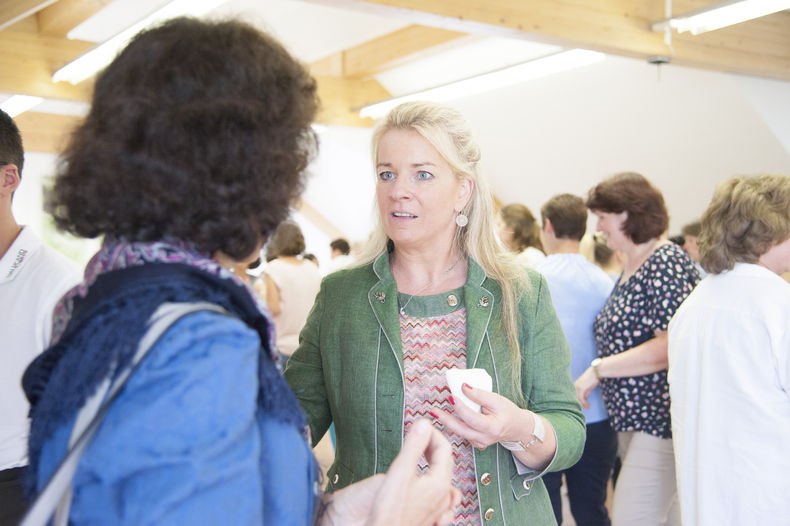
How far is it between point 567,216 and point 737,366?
55.8 inches

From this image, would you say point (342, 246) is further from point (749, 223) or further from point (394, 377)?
point (394, 377)

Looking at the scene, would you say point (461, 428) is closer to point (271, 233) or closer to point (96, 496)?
point (271, 233)

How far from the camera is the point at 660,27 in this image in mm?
4637

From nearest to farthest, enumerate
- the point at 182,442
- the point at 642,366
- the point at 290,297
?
the point at 182,442 < the point at 642,366 < the point at 290,297

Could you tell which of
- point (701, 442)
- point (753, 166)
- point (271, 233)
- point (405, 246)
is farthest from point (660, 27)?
point (271, 233)

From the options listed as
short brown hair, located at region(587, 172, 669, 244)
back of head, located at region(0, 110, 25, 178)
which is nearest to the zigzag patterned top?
back of head, located at region(0, 110, 25, 178)

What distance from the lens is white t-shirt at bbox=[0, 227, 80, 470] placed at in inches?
69.8

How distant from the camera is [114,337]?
79 centimetres

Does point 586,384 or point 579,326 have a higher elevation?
point 579,326

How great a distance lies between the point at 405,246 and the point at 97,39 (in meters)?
5.51

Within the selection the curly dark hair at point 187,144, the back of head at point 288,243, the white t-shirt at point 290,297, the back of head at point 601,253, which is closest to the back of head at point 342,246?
the back of head at point 288,243

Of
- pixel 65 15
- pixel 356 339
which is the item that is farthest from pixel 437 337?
pixel 65 15

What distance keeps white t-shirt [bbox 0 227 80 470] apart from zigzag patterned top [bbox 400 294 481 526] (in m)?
0.93

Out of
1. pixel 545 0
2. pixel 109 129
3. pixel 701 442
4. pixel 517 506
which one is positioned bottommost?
pixel 701 442
